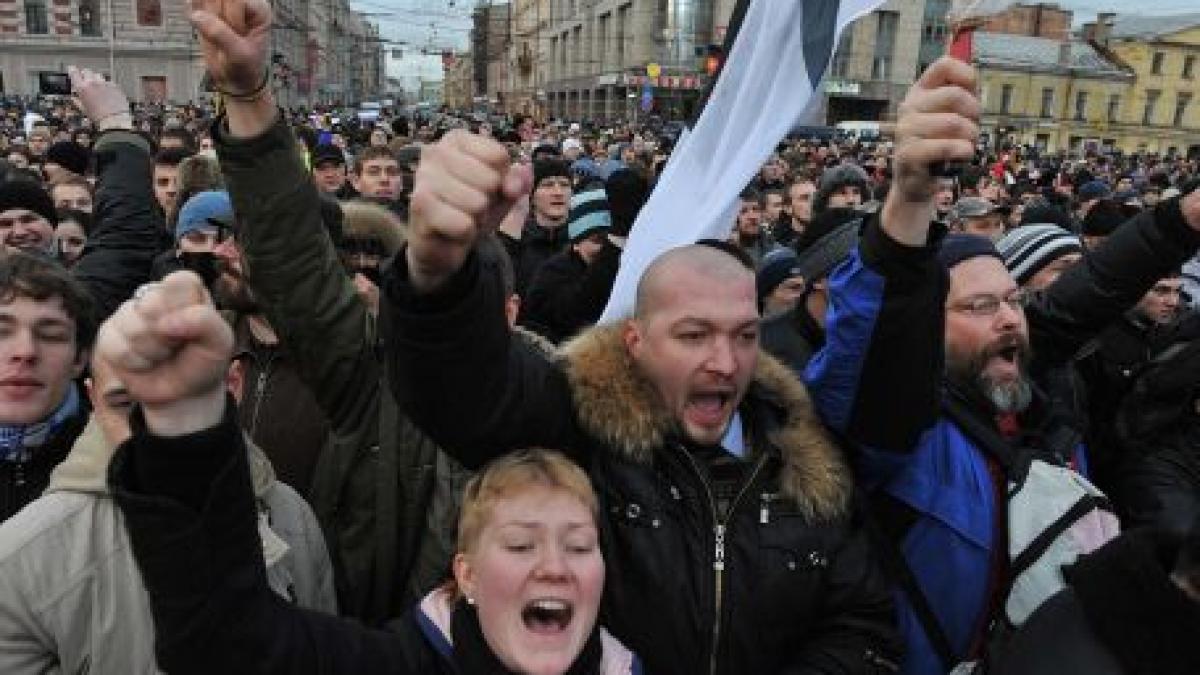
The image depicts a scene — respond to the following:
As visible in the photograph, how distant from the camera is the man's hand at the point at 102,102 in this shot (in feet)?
12.7

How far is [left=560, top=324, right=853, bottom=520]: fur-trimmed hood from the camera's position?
6.28 ft

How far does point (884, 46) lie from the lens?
51.8 meters

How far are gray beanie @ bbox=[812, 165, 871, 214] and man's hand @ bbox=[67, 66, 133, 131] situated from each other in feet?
14.7

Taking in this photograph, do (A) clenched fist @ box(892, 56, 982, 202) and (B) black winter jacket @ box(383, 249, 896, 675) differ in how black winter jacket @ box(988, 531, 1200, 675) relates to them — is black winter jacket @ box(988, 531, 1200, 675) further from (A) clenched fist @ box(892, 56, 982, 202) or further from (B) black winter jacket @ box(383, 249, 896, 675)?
(A) clenched fist @ box(892, 56, 982, 202)

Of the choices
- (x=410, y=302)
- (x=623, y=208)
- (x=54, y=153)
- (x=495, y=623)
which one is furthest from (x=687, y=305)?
(x=54, y=153)

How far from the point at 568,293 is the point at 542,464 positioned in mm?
3030

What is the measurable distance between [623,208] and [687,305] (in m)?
2.52

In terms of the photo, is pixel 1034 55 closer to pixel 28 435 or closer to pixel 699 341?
pixel 699 341

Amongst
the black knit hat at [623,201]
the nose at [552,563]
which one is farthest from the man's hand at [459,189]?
the black knit hat at [623,201]

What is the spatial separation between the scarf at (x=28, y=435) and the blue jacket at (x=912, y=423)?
6.10ft

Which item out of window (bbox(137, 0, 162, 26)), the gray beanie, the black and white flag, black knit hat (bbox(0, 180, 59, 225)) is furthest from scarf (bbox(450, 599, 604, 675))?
window (bbox(137, 0, 162, 26))

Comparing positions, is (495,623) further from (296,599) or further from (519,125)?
(519,125)

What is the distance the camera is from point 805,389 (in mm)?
2123

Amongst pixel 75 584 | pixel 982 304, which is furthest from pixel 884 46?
pixel 75 584
